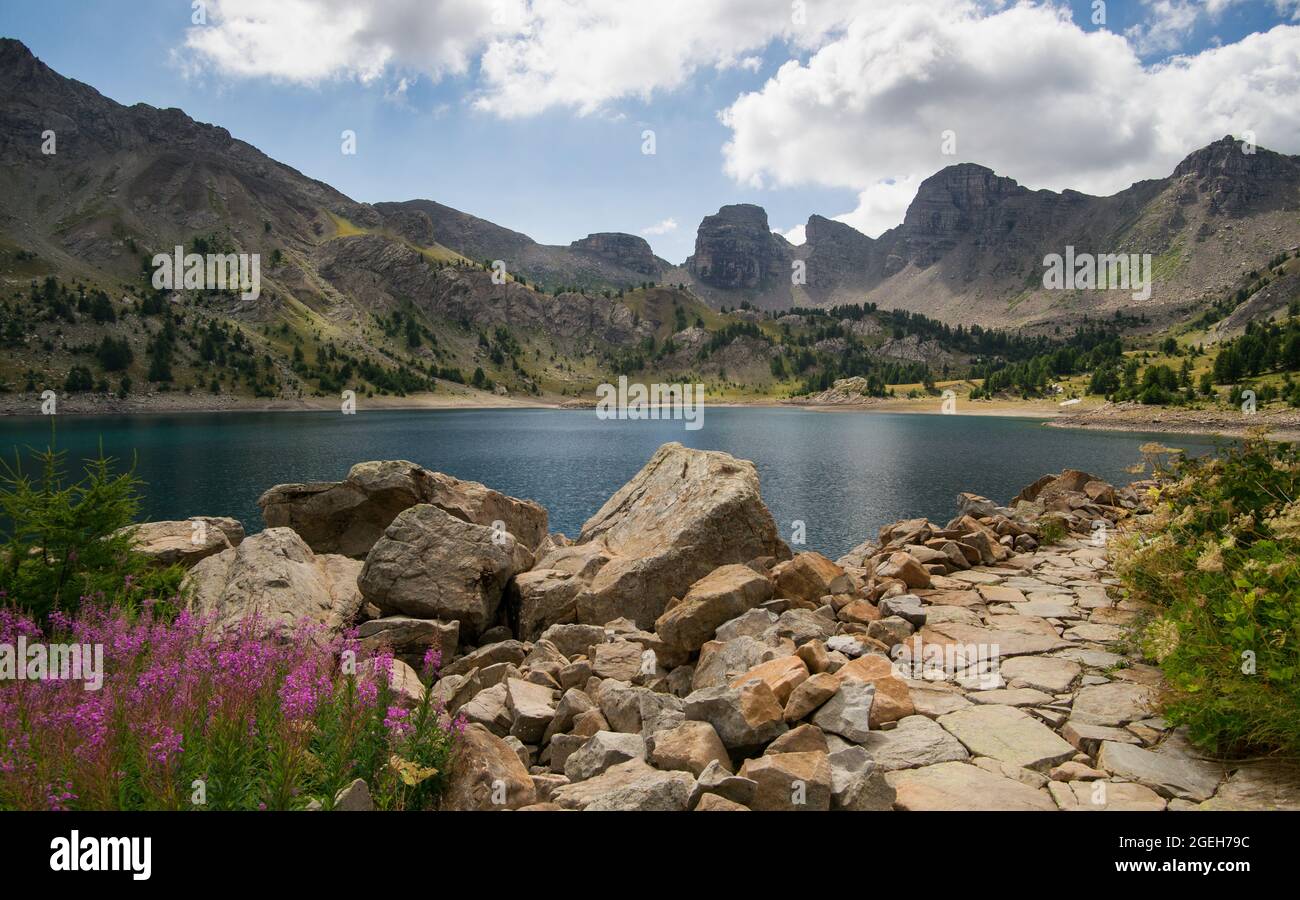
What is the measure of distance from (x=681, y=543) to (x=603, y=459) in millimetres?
63401

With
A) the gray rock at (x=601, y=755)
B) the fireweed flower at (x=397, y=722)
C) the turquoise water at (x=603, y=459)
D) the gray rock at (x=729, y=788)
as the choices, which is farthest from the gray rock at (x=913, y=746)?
the turquoise water at (x=603, y=459)

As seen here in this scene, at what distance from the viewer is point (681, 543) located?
51.6 feet

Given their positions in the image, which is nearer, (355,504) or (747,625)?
(747,625)

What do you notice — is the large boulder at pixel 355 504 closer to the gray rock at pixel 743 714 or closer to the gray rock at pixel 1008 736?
the gray rock at pixel 743 714

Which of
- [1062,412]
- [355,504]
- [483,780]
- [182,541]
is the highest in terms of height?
[1062,412]

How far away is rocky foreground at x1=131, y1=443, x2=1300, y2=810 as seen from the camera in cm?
642

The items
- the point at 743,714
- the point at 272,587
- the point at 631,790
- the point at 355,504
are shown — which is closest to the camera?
the point at 631,790

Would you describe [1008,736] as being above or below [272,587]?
below

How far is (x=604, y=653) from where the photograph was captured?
39.6 feet

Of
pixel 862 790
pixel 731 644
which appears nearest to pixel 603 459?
pixel 731 644

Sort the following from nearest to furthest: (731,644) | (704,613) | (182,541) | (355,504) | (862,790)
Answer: (862,790)
(731,644)
(704,613)
(182,541)
(355,504)

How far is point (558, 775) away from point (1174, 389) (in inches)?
7335

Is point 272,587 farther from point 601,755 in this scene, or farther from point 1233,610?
point 1233,610

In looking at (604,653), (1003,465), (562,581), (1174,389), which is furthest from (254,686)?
(1174,389)
